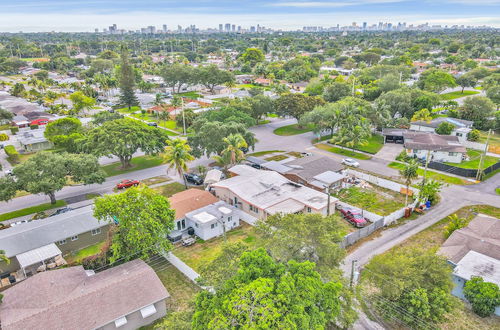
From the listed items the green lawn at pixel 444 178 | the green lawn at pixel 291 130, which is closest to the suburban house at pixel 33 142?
the green lawn at pixel 291 130

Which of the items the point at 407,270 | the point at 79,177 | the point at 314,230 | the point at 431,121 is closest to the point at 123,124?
the point at 79,177

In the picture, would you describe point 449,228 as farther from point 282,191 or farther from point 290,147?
point 290,147

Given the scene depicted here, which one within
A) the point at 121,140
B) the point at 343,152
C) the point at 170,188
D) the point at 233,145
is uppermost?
the point at 121,140

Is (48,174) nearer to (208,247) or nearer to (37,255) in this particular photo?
(37,255)

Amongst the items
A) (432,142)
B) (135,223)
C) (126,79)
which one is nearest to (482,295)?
(135,223)

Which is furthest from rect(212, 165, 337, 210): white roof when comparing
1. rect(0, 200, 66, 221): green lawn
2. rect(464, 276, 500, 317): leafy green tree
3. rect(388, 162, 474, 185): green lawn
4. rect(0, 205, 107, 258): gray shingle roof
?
rect(0, 200, 66, 221): green lawn
